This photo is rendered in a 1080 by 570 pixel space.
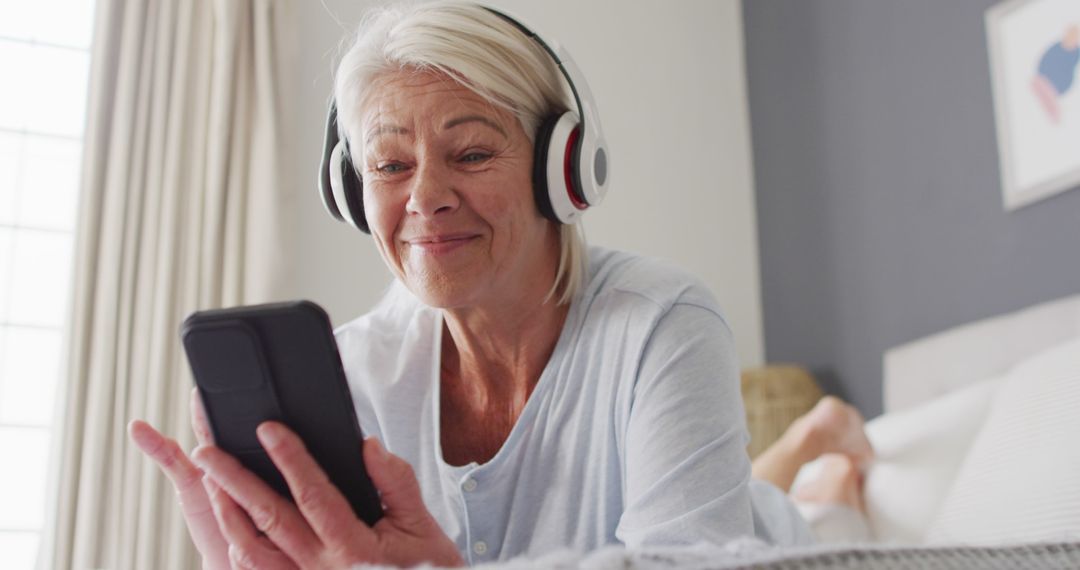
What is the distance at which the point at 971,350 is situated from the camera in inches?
84.3

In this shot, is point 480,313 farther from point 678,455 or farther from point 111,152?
point 111,152

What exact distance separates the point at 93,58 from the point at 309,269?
87 cm

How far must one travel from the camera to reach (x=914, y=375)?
2.35 meters

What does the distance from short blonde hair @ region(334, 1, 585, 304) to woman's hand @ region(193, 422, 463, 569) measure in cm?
40

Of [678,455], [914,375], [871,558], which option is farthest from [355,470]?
[914,375]

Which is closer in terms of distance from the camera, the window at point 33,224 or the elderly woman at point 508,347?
the elderly woman at point 508,347

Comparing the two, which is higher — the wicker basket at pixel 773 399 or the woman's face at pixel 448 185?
the woman's face at pixel 448 185

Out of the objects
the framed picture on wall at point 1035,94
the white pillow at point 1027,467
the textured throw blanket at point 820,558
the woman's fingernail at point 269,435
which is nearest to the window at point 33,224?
the woman's fingernail at point 269,435

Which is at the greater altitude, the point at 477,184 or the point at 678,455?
the point at 477,184

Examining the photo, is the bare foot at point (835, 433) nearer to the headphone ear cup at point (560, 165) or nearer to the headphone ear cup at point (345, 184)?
the headphone ear cup at point (560, 165)

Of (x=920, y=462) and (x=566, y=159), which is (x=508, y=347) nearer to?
(x=566, y=159)

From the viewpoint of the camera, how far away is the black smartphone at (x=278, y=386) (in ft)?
2.53

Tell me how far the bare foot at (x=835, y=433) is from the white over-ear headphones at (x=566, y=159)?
3.08 ft

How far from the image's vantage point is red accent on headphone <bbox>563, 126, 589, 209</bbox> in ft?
3.52
